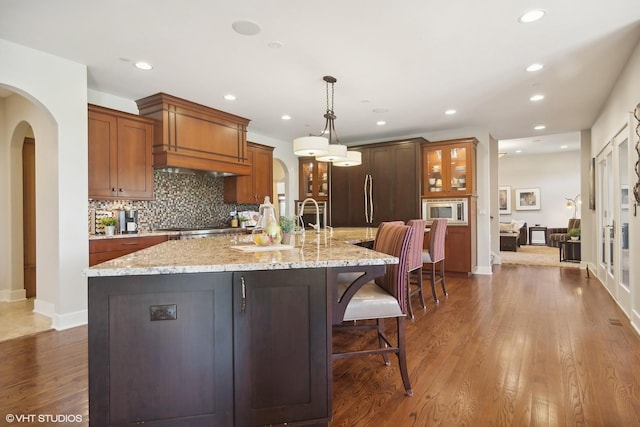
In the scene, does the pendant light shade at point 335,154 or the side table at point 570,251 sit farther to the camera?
the side table at point 570,251

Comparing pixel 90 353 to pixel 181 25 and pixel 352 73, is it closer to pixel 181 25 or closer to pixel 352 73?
pixel 181 25

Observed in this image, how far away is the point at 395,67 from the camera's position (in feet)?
11.6

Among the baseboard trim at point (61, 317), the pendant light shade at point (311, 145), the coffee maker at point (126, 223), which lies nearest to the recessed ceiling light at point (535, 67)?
the pendant light shade at point (311, 145)

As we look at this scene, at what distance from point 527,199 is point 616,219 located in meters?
7.68

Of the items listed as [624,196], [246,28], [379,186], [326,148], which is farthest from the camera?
[379,186]

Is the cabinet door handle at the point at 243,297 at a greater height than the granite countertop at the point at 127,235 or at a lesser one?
lesser

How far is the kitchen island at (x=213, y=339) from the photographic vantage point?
5.00ft

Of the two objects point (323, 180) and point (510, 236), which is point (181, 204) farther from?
point (510, 236)

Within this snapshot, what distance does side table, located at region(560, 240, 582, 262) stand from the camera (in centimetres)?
734

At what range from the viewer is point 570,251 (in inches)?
292

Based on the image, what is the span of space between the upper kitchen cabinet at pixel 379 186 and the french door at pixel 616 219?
8.53 feet

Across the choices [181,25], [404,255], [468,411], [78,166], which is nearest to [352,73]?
[181,25]

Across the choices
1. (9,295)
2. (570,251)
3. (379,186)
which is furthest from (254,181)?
(570,251)
